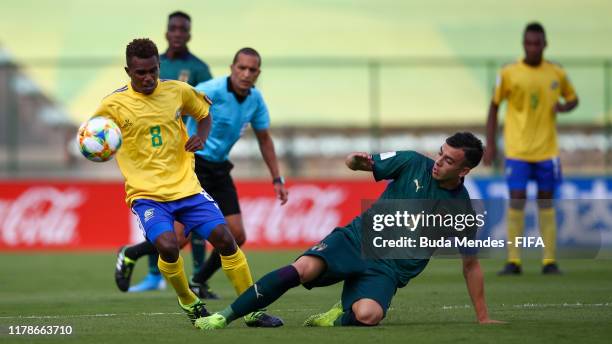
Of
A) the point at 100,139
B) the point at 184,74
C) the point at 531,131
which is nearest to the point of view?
the point at 100,139

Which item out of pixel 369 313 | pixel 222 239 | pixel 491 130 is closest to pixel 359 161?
pixel 369 313

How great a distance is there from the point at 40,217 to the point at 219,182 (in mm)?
7654

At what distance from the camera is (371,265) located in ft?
26.7

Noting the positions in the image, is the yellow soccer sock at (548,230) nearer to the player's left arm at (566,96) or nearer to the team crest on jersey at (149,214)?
the player's left arm at (566,96)

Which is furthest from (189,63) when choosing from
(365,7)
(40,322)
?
(365,7)

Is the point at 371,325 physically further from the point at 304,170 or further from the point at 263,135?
the point at 304,170

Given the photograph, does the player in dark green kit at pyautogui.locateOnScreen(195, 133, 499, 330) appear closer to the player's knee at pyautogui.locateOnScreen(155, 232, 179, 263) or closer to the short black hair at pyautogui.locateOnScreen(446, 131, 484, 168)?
the short black hair at pyautogui.locateOnScreen(446, 131, 484, 168)

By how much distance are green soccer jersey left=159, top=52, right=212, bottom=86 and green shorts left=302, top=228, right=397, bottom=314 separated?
4.32 meters

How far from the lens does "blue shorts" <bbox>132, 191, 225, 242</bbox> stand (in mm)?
8352

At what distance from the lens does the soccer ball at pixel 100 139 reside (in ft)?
27.4

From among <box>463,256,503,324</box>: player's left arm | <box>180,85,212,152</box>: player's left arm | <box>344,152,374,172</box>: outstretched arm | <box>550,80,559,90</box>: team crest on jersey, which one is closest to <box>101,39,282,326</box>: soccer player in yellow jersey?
<box>180,85,212,152</box>: player's left arm

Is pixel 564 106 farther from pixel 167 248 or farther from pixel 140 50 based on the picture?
pixel 167 248

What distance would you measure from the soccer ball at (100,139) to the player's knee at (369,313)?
2.05 meters

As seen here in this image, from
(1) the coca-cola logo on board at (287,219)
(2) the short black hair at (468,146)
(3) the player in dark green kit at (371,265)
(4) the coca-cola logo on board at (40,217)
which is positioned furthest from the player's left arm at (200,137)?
(4) the coca-cola logo on board at (40,217)
